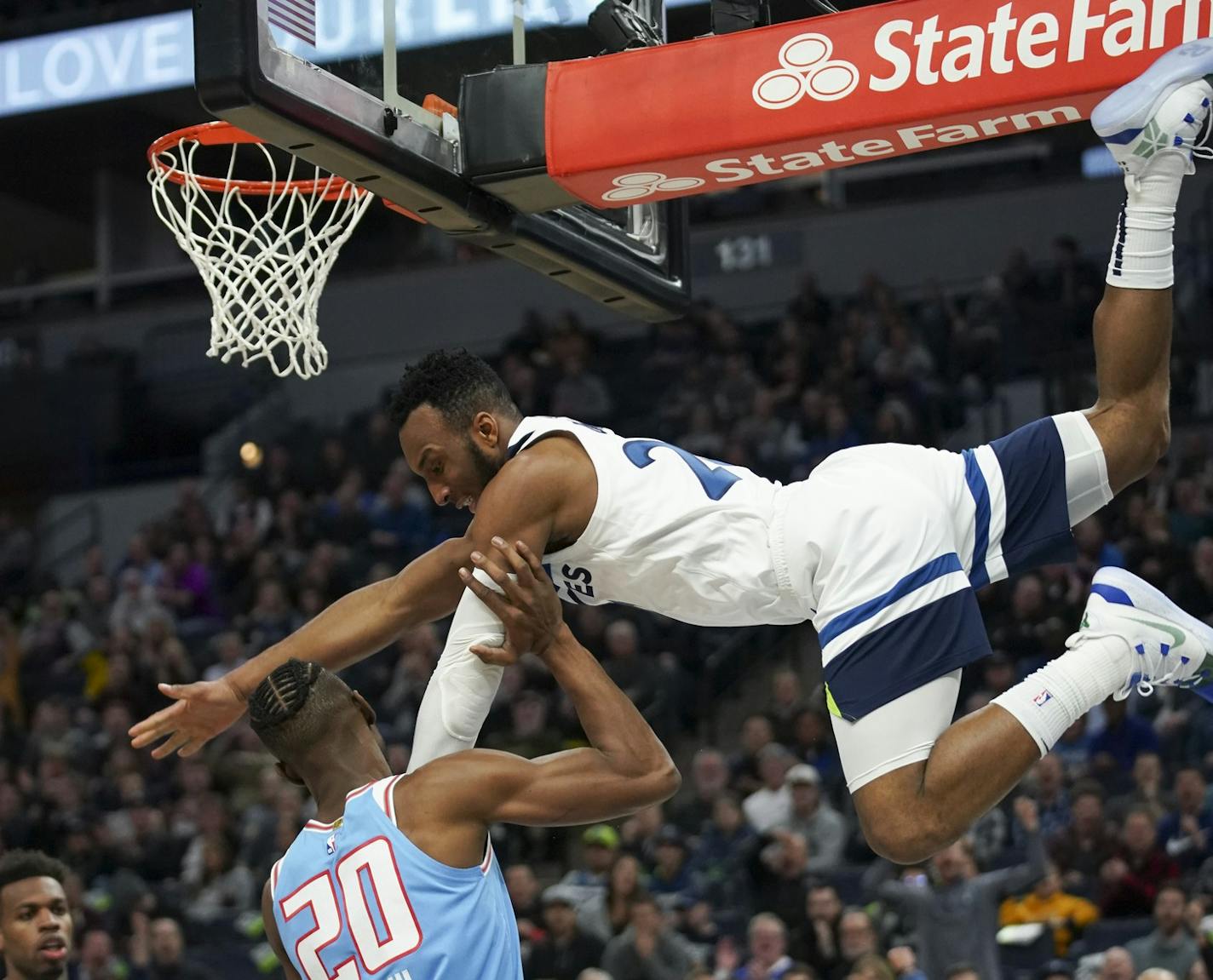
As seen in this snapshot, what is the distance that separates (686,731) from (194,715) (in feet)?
24.9

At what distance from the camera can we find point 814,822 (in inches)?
373

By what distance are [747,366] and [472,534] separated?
10.0 metres

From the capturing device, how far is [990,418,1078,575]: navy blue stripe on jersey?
4324 millimetres

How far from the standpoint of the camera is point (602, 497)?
4109 mm

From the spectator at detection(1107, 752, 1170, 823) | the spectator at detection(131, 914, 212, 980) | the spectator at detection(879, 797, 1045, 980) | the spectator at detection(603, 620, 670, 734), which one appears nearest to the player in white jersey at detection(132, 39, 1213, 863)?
the spectator at detection(879, 797, 1045, 980)

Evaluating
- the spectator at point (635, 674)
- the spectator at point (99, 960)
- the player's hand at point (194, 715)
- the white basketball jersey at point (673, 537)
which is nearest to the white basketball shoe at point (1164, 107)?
the white basketball jersey at point (673, 537)

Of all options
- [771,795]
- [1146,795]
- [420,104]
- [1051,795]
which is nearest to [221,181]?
[420,104]

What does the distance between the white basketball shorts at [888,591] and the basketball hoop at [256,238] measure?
1541 millimetres

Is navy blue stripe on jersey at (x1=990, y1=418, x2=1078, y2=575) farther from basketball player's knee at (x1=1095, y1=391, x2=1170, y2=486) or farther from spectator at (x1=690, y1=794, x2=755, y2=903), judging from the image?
spectator at (x1=690, y1=794, x2=755, y2=903)

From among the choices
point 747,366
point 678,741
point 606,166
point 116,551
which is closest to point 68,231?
point 116,551

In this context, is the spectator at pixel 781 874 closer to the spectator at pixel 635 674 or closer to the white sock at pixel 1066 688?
the spectator at pixel 635 674

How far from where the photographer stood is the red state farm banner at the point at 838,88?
13.8 feet

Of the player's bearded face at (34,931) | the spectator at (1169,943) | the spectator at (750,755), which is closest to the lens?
the player's bearded face at (34,931)

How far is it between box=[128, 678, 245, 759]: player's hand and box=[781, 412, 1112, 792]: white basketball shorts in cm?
139
